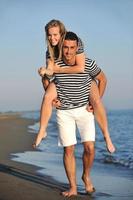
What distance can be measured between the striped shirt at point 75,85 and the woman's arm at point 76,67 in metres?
0.06

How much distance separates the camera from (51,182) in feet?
16.2

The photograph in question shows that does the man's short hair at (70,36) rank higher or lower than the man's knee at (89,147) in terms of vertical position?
higher

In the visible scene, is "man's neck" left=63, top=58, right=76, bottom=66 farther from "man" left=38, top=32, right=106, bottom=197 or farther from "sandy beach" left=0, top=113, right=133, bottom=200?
"sandy beach" left=0, top=113, right=133, bottom=200

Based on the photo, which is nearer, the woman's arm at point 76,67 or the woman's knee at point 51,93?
the woman's arm at point 76,67

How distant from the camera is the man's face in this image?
4.00 m

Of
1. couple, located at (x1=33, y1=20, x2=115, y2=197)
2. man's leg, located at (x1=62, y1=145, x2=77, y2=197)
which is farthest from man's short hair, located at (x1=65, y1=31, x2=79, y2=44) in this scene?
man's leg, located at (x1=62, y1=145, x2=77, y2=197)

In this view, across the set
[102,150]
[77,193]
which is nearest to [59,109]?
[77,193]

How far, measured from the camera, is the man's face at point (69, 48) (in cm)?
400

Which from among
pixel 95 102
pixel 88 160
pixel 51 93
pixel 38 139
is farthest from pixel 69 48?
pixel 88 160

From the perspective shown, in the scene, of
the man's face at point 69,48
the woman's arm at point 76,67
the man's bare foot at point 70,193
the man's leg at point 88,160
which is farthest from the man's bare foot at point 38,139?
the man's face at point 69,48

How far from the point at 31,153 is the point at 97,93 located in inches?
147

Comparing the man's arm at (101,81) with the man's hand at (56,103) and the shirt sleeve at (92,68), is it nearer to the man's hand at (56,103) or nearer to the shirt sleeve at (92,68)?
the shirt sleeve at (92,68)

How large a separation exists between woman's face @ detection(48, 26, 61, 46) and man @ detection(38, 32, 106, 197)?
0.08 metres

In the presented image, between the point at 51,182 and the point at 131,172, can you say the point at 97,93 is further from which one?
the point at 131,172
